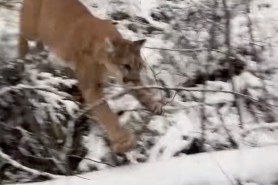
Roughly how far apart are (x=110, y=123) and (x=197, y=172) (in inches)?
25.7

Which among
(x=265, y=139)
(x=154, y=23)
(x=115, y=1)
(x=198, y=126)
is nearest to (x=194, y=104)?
(x=198, y=126)

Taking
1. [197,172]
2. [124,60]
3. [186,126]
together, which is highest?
[124,60]

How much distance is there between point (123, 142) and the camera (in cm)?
332

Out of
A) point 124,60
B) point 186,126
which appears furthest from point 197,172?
point 124,60

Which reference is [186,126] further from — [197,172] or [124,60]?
[197,172]

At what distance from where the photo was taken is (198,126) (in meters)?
3.54

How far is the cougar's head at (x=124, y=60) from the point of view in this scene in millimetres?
3568

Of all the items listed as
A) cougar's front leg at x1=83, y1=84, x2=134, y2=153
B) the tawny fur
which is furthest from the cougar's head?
cougar's front leg at x1=83, y1=84, x2=134, y2=153

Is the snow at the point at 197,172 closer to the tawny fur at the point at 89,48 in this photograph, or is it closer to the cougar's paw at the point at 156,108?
the tawny fur at the point at 89,48

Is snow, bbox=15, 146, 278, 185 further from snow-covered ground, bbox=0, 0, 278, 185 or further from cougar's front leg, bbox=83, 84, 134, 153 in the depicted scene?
cougar's front leg, bbox=83, 84, 134, 153

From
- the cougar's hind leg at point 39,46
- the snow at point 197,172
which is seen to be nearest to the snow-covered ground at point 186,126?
the snow at point 197,172

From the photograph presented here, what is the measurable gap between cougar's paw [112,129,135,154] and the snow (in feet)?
1.07

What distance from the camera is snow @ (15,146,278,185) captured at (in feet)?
9.51

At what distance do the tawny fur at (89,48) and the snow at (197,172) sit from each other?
0.38m
